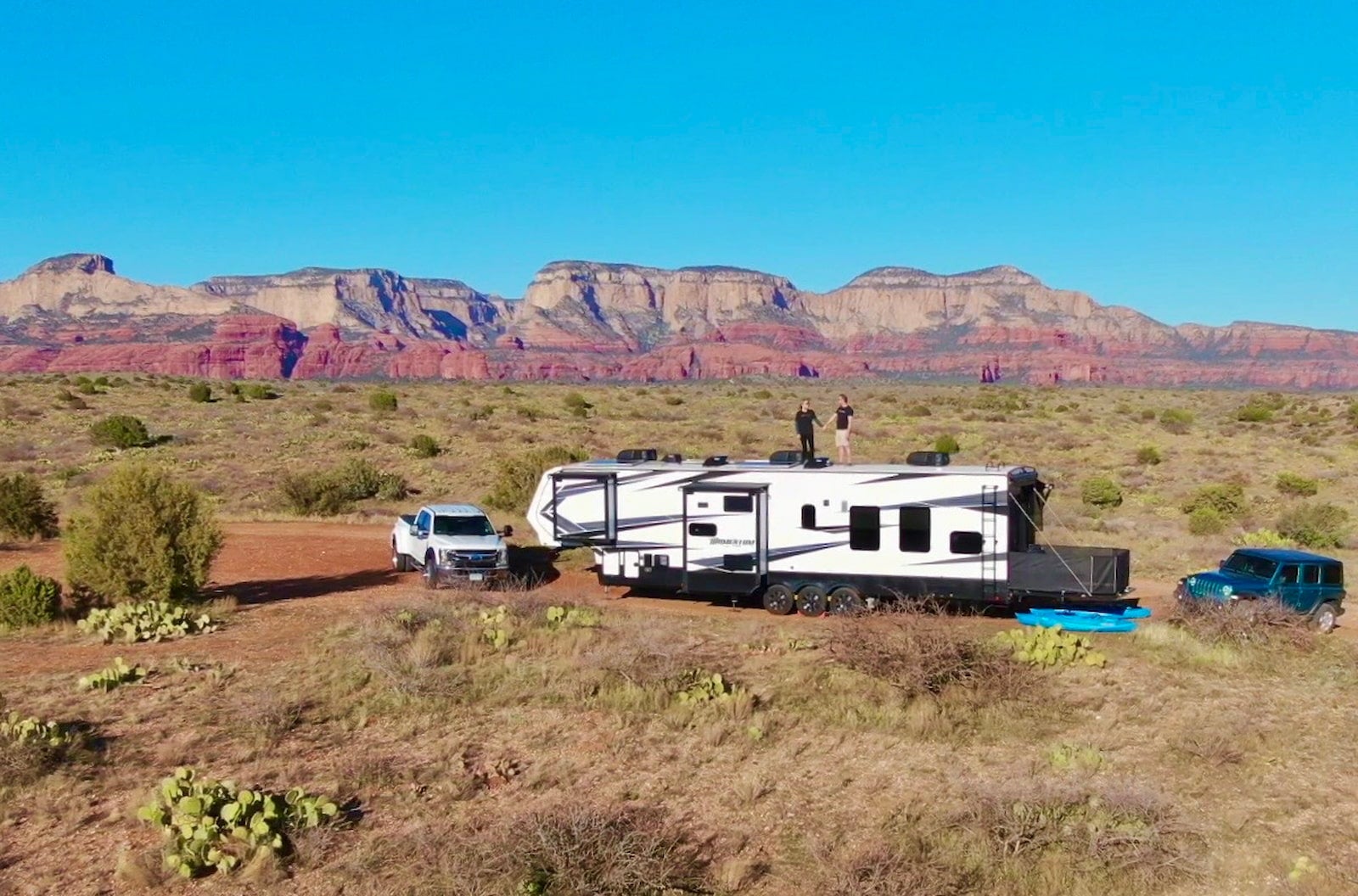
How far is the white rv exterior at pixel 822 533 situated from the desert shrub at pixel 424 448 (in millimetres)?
20785

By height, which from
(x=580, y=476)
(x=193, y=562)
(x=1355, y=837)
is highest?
(x=580, y=476)

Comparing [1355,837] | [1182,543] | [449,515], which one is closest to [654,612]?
[449,515]

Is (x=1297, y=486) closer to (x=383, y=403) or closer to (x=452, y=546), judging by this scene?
(x=452, y=546)

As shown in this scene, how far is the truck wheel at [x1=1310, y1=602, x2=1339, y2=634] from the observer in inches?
637

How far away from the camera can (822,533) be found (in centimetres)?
1700

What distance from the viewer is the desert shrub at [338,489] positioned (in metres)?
28.4

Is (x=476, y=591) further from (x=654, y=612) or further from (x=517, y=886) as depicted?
(x=517, y=886)

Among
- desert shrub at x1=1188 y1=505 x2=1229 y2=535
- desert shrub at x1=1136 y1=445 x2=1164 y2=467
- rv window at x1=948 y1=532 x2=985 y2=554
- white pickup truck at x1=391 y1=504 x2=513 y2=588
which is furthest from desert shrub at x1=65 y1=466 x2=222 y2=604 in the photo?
desert shrub at x1=1136 y1=445 x2=1164 y2=467

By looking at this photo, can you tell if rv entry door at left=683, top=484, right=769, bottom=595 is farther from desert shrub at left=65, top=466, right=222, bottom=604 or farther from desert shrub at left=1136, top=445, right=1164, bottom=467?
desert shrub at left=1136, top=445, right=1164, bottom=467

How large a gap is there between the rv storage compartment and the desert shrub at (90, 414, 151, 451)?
34.7m

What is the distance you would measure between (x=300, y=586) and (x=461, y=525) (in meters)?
3.24

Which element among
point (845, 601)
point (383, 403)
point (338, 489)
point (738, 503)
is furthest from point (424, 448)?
point (845, 601)

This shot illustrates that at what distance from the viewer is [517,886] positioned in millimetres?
7840

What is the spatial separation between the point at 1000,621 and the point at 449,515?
34.9 ft
